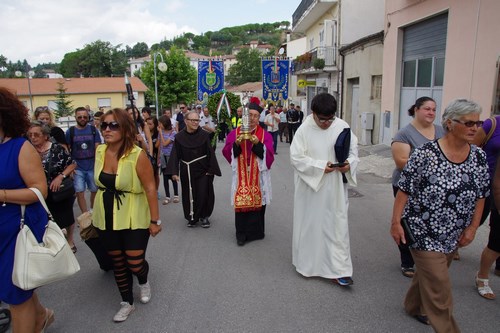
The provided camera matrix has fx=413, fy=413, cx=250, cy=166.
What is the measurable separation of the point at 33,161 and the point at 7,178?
0.19m

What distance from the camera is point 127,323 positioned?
11.8 feet

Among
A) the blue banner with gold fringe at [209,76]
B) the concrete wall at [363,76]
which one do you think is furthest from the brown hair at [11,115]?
the blue banner with gold fringe at [209,76]

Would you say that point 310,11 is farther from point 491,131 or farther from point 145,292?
point 145,292

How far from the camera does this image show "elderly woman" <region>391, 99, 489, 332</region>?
2.86 m

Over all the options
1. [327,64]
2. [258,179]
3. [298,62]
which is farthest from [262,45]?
[258,179]

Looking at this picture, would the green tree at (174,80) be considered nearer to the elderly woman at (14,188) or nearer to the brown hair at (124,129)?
the brown hair at (124,129)

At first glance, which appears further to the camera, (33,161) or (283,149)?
(283,149)

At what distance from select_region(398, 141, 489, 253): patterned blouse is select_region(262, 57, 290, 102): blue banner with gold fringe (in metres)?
17.2

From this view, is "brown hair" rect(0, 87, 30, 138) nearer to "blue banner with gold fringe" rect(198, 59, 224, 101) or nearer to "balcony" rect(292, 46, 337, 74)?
"blue banner with gold fringe" rect(198, 59, 224, 101)

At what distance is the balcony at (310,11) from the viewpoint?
2170 centimetres

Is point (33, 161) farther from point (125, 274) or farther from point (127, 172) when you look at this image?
point (125, 274)

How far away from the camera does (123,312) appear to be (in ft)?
12.0

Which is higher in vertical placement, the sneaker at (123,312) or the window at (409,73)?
the window at (409,73)

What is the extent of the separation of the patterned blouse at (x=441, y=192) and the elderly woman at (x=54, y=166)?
12.2 ft
